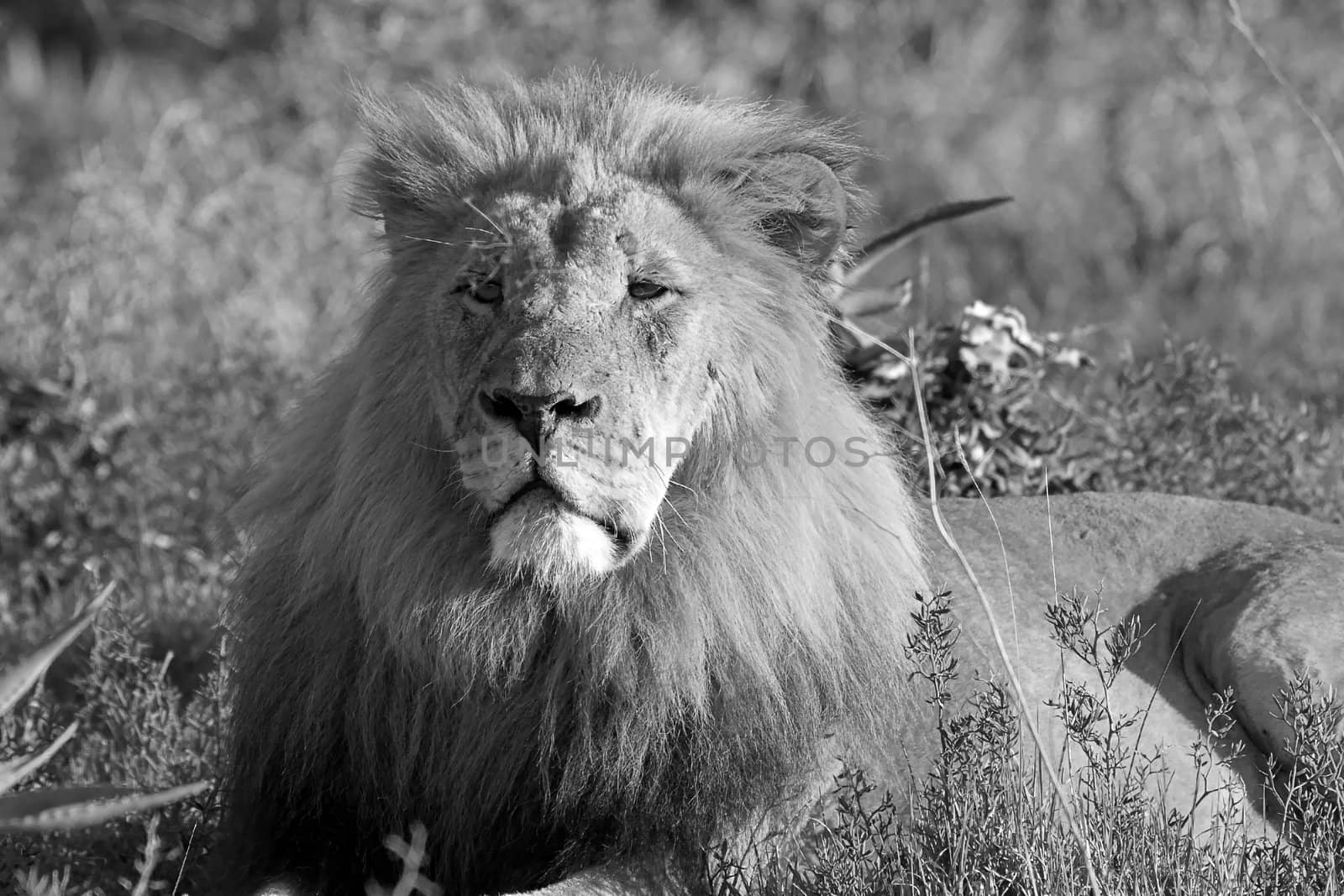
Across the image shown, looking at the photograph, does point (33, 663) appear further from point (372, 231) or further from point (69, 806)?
point (372, 231)

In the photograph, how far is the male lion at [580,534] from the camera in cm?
335

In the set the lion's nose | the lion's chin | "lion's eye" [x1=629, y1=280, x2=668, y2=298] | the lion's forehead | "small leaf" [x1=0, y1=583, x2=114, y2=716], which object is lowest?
"small leaf" [x1=0, y1=583, x2=114, y2=716]

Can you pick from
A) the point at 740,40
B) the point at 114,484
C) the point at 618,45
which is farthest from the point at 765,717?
the point at 740,40

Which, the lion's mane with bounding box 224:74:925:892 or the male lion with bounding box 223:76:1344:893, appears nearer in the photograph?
the male lion with bounding box 223:76:1344:893

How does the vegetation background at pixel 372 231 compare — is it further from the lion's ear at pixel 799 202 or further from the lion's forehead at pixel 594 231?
the lion's forehead at pixel 594 231

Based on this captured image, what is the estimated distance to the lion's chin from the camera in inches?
126

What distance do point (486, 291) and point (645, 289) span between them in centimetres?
32

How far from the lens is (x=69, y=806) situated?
2789 mm

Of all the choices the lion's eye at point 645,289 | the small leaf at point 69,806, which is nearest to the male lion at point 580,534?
the lion's eye at point 645,289

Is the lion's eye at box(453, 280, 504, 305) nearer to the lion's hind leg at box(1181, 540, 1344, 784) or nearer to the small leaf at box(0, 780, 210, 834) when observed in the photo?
the small leaf at box(0, 780, 210, 834)

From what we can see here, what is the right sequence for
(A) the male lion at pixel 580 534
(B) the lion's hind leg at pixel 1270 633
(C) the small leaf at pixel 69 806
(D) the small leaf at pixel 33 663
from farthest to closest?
(B) the lion's hind leg at pixel 1270 633 < (A) the male lion at pixel 580 534 < (D) the small leaf at pixel 33 663 < (C) the small leaf at pixel 69 806

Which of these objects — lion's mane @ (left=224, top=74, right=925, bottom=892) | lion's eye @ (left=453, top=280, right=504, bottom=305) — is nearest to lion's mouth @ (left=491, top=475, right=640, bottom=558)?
lion's mane @ (left=224, top=74, right=925, bottom=892)

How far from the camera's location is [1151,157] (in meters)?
11.3

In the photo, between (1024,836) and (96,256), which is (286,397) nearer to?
(96,256)
